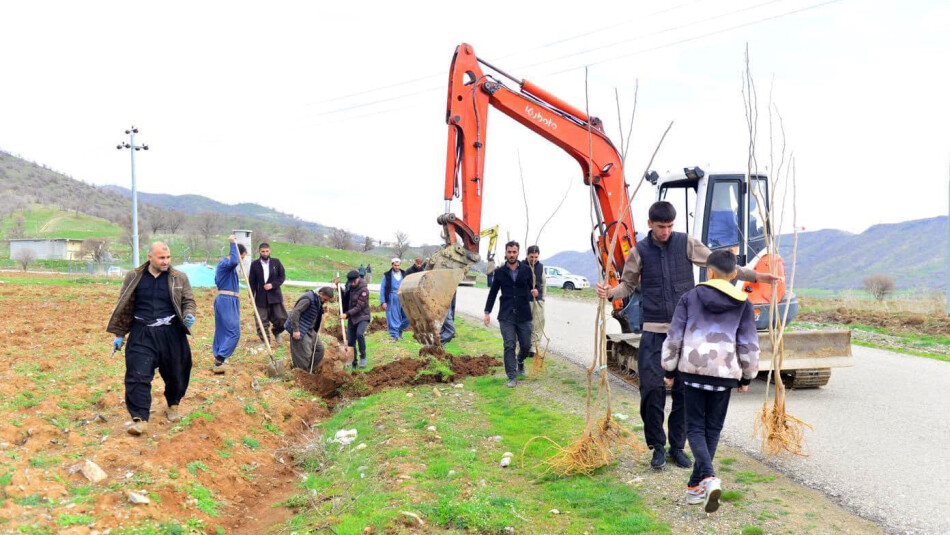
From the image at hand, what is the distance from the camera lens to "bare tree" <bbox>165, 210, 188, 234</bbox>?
283 ft

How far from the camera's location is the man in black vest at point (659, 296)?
222 inches

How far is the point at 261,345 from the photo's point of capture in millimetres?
13562

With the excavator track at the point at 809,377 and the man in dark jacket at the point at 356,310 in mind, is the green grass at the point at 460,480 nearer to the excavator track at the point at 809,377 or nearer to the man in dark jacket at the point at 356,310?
the man in dark jacket at the point at 356,310

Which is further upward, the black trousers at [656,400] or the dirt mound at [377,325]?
the black trousers at [656,400]

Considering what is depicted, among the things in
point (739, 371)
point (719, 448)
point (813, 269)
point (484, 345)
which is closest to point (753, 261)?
point (719, 448)

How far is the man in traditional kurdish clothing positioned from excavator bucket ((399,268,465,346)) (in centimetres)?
Answer: 353

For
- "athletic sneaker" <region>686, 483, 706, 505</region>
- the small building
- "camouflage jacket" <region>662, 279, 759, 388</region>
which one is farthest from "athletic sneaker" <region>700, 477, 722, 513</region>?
the small building

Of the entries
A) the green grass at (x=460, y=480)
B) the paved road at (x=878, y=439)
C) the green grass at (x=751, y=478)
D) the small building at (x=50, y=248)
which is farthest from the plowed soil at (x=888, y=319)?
the small building at (x=50, y=248)

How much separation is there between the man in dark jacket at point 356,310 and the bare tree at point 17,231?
248ft

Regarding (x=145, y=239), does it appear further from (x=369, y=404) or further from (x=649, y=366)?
(x=649, y=366)

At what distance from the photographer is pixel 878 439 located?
664 cm

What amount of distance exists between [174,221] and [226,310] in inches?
3324

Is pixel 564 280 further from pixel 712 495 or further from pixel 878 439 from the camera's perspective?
pixel 712 495

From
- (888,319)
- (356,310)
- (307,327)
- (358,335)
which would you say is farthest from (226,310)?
(888,319)
